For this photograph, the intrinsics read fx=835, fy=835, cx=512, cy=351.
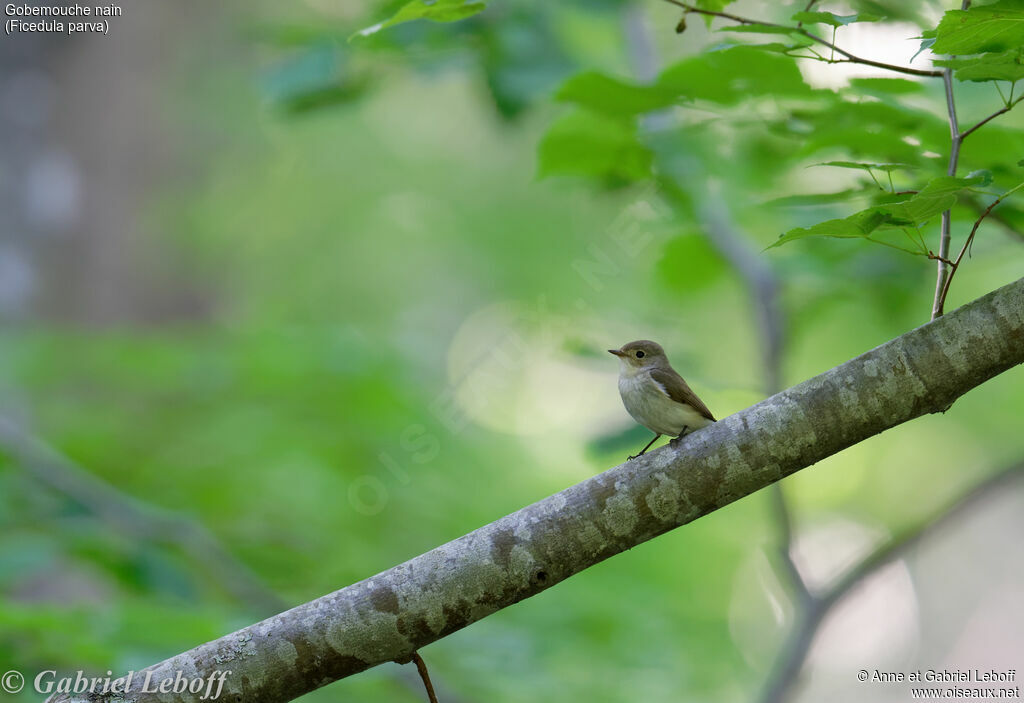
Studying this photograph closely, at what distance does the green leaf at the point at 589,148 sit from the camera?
132 inches

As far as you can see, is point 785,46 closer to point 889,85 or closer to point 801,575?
point 889,85

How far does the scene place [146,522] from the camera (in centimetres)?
439

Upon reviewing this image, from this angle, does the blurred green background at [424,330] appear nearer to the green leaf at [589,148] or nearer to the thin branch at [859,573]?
the green leaf at [589,148]

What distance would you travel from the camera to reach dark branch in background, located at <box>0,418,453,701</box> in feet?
14.2

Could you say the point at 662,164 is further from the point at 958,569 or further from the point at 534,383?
the point at 958,569

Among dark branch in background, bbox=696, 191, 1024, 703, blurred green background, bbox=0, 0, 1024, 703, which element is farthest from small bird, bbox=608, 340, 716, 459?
dark branch in background, bbox=696, 191, 1024, 703

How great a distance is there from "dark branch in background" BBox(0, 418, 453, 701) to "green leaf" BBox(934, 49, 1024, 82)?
3.55m

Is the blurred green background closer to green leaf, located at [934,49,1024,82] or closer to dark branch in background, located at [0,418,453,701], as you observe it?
dark branch in background, located at [0,418,453,701]

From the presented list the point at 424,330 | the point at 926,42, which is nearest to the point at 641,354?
the point at 926,42

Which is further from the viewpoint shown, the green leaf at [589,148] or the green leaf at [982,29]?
the green leaf at [589,148]

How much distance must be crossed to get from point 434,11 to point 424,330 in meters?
11.3

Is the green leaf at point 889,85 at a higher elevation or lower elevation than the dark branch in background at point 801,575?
higher

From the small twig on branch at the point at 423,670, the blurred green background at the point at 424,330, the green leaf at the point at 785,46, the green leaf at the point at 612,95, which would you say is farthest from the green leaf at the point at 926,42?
the small twig on branch at the point at 423,670

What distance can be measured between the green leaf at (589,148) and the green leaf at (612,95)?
20cm
